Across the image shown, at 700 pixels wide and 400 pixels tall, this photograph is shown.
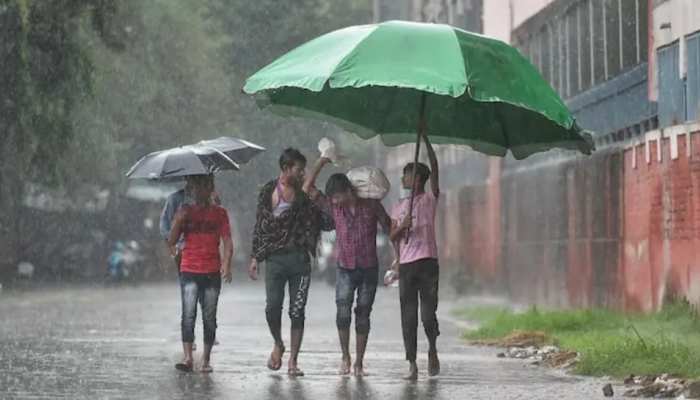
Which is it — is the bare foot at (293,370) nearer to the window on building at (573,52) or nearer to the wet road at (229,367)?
the wet road at (229,367)

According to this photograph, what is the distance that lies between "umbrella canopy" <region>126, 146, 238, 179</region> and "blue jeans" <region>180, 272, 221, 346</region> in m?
0.87

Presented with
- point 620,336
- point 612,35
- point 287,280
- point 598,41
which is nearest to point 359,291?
point 287,280

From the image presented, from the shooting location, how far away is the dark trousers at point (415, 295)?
14.8 m

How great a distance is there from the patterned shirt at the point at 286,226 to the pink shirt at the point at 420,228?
0.70 m

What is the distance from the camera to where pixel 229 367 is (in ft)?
52.6

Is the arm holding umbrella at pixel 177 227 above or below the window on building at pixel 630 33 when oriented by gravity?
below

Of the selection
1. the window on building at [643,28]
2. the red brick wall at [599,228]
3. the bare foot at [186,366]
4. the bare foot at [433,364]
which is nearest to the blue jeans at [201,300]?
the bare foot at [186,366]

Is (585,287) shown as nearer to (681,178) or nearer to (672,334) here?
(681,178)

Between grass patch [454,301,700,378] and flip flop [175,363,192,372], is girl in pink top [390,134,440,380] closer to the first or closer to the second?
grass patch [454,301,700,378]

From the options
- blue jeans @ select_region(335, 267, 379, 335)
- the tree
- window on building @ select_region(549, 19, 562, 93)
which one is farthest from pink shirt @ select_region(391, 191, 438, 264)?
the tree

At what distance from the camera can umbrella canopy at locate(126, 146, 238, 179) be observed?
1566 centimetres

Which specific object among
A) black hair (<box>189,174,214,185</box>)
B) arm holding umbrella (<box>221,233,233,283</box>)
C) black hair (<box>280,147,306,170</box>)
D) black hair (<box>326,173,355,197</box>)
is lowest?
arm holding umbrella (<box>221,233,233,283</box>)

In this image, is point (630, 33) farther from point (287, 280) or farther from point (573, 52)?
point (287, 280)

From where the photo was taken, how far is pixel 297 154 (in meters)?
15.0
